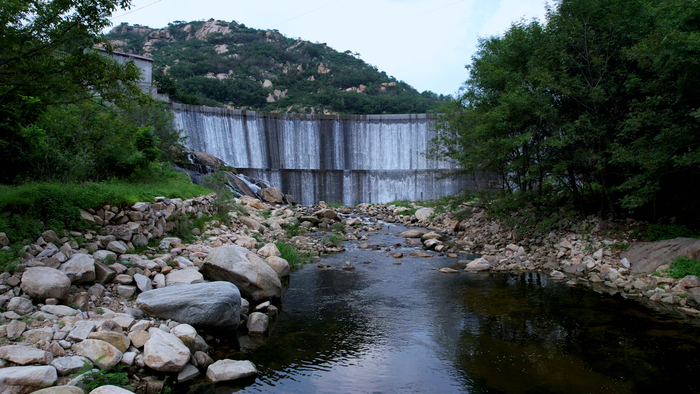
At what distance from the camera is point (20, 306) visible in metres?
5.18

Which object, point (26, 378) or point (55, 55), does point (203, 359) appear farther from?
point (55, 55)

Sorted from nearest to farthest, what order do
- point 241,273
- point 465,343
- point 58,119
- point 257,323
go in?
point 465,343, point 257,323, point 241,273, point 58,119

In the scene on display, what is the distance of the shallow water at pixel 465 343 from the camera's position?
5.27 meters

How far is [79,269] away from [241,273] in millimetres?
2532

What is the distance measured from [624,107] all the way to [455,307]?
7.39 m

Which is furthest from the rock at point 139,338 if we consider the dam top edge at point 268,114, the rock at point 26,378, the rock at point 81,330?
the dam top edge at point 268,114

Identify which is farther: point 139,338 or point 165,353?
point 139,338

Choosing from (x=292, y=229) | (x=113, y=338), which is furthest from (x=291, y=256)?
(x=113, y=338)

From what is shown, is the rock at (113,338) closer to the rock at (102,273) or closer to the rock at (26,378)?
the rock at (26,378)

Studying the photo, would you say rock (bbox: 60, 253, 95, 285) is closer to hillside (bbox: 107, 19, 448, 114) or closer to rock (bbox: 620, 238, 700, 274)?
rock (bbox: 620, 238, 700, 274)

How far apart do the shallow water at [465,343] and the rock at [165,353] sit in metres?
0.40

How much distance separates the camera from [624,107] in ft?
36.7

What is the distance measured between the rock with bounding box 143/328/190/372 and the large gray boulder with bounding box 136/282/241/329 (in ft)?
2.54

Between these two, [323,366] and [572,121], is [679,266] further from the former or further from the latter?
[323,366]
